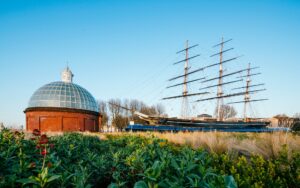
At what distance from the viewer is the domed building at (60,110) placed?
137 feet

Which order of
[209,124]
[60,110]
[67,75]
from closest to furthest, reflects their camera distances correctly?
[60,110], [209,124], [67,75]

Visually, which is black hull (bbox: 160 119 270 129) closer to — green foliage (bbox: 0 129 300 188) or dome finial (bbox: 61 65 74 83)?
dome finial (bbox: 61 65 74 83)

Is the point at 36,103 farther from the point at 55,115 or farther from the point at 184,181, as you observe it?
the point at 184,181

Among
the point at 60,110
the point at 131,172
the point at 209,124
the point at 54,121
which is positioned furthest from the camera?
the point at 209,124

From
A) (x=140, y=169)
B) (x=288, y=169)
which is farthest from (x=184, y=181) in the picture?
(x=288, y=169)

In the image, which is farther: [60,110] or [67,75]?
[67,75]

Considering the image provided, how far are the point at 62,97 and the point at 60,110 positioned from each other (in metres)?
2.93

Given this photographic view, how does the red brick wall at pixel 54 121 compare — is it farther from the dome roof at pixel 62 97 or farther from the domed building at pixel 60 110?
the dome roof at pixel 62 97

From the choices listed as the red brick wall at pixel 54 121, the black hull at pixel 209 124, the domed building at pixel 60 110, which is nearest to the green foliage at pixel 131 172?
the domed building at pixel 60 110

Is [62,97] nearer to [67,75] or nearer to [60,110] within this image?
[60,110]

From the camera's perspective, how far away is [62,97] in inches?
1714

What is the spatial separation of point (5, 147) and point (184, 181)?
3.88m

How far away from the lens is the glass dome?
42844 millimetres

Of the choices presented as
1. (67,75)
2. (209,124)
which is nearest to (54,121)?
(67,75)
